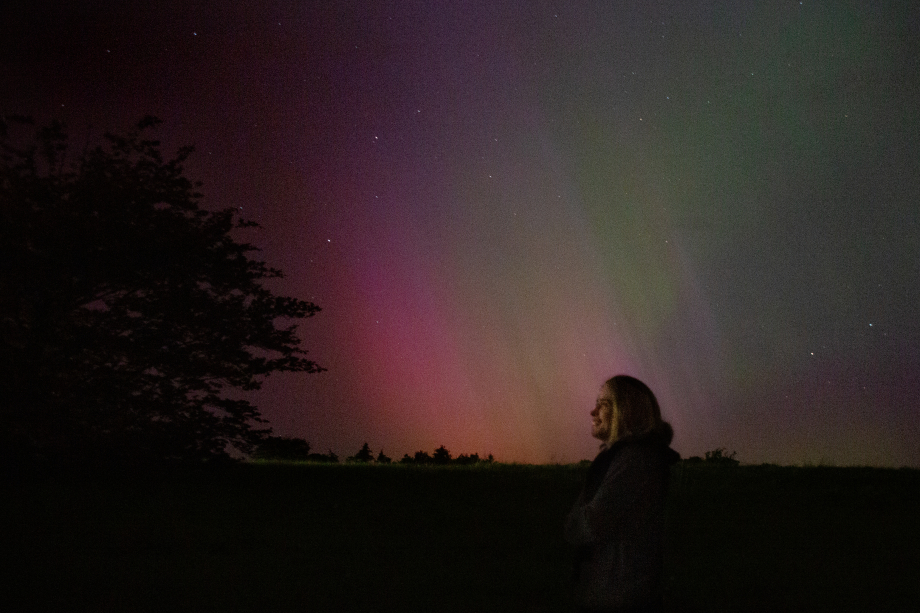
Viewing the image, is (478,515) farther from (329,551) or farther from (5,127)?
(5,127)

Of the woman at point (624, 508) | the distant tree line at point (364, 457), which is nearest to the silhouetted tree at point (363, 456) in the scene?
the distant tree line at point (364, 457)

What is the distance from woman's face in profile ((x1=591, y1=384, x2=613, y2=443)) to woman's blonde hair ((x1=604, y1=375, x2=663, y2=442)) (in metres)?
0.02

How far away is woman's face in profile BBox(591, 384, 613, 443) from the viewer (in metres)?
3.99

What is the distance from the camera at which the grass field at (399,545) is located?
8422 millimetres

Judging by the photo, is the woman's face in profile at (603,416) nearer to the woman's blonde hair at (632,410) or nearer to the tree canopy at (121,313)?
the woman's blonde hair at (632,410)

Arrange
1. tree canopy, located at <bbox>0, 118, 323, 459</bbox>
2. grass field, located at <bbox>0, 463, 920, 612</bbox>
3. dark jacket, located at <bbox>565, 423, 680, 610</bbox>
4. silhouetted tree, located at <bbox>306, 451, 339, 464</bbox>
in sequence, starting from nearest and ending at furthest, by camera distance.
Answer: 1. dark jacket, located at <bbox>565, 423, 680, 610</bbox>
2. grass field, located at <bbox>0, 463, 920, 612</bbox>
3. tree canopy, located at <bbox>0, 118, 323, 459</bbox>
4. silhouetted tree, located at <bbox>306, 451, 339, 464</bbox>

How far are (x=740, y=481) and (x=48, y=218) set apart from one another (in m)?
14.7

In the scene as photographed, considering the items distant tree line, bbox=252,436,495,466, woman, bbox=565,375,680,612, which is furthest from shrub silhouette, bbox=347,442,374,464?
woman, bbox=565,375,680,612

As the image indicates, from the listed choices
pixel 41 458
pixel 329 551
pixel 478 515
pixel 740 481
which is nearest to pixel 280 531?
pixel 329 551

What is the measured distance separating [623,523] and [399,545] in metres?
7.63

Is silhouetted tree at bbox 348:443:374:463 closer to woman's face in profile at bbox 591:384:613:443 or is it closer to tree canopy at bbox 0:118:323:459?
tree canopy at bbox 0:118:323:459

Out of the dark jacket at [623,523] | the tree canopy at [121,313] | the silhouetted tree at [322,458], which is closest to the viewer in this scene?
the dark jacket at [623,523]

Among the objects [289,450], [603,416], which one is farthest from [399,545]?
[289,450]

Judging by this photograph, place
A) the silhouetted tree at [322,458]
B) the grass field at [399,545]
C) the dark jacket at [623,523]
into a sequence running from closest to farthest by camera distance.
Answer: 1. the dark jacket at [623,523]
2. the grass field at [399,545]
3. the silhouetted tree at [322,458]
